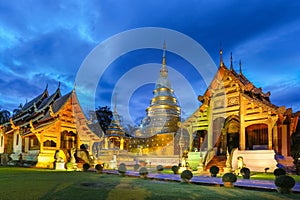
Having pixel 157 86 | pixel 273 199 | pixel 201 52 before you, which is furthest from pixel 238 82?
pixel 157 86

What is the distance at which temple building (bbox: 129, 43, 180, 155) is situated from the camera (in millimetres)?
35625

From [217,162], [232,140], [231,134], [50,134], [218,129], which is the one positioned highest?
[218,129]

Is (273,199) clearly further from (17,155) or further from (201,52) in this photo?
(17,155)

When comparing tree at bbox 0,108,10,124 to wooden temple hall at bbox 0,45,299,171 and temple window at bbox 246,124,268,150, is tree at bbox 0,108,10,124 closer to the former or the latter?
wooden temple hall at bbox 0,45,299,171

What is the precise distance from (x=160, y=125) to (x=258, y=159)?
75.4ft

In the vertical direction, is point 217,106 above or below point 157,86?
below

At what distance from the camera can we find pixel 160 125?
38594 mm

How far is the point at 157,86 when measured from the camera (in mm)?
44562

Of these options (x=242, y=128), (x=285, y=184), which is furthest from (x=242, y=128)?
(x=285, y=184)

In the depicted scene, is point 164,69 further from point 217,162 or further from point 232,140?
point 217,162

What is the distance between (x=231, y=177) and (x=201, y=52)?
11926 mm

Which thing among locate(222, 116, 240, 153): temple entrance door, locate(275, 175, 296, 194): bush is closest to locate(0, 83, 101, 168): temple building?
locate(222, 116, 240, 153): temple entrance door

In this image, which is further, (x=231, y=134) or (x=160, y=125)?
(x=160, y=125)

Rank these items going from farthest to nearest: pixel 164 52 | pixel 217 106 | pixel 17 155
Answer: pixel 164 52
pixel 17 155
pixel 217 106
